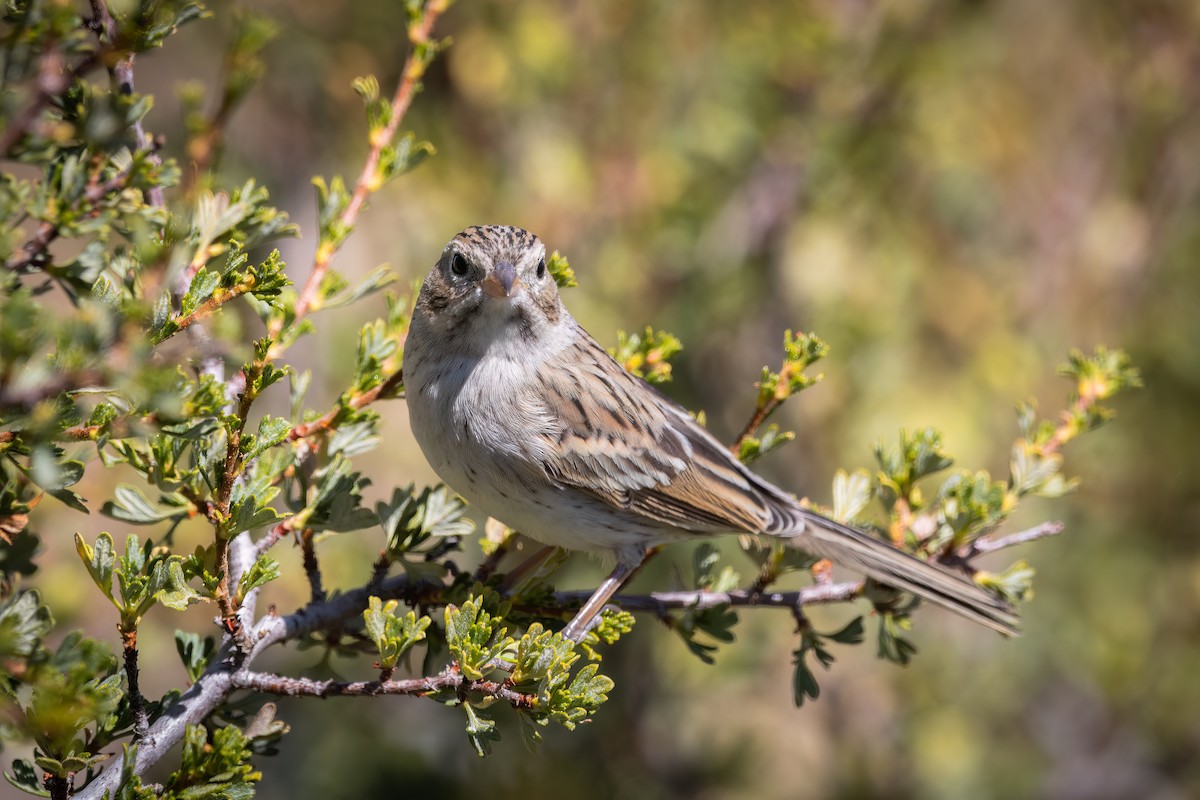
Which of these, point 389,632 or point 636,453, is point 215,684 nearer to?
point 389,632

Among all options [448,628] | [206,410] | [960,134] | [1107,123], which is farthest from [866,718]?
[206,410]

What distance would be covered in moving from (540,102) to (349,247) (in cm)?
300

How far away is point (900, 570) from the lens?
9.12 ft

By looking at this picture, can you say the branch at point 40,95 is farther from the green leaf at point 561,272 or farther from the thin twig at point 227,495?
the green leaf at point 561,272

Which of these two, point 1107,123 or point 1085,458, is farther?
point 1107,123

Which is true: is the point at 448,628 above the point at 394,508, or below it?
below

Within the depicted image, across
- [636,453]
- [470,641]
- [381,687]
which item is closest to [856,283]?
[636,453]

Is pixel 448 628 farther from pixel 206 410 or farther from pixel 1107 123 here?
pixel 1107 123

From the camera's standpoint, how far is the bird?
2.78 metres

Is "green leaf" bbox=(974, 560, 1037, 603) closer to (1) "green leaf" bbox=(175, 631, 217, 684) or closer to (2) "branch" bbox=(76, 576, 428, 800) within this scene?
(2) "branch" bbox=(76, 576, 428, 800)

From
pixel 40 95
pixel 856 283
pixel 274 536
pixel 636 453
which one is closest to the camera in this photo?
pixel 40 95

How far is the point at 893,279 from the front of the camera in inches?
198

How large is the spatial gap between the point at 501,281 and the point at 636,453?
2.32 feet

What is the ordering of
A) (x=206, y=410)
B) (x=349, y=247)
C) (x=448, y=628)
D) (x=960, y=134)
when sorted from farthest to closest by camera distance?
(x=349, y=247)
(x=960, y=134)
(x=448, y=628)
(x=206, y=410)
